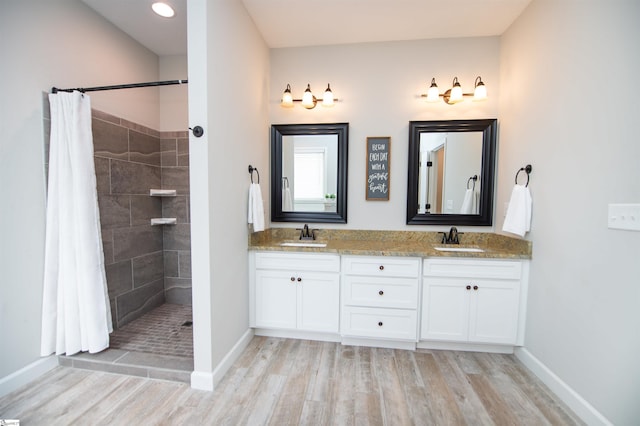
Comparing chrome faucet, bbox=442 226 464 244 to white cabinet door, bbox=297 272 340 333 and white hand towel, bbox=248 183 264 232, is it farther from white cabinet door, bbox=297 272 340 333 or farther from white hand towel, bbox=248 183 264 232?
white hand towel, bbox=248 183 264 232

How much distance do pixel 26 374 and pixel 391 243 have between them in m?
2.84

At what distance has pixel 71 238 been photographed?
69.6 inches

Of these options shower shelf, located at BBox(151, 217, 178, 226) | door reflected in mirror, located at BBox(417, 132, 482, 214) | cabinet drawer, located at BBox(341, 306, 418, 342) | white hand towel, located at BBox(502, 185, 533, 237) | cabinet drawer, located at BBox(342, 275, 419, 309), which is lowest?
cabinet drawer, located at BBox(341, 306, 418, 342)

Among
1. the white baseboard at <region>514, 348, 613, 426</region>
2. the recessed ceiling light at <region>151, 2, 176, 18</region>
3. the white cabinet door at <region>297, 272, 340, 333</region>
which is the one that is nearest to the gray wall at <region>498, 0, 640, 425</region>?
the white baseboard at <region>514, 348, 613, 426</region>

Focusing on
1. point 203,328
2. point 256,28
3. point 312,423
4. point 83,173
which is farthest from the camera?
point 256,28

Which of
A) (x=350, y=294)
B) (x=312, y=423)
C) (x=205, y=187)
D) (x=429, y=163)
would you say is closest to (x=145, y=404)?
(x=312, y=423)

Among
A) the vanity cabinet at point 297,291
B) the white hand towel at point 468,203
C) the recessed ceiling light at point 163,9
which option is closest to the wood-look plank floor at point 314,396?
the vanity cabinet at point 297,291

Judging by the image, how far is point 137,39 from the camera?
2473 millimetres

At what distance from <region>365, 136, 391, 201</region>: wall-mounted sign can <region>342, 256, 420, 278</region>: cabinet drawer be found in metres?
0.70

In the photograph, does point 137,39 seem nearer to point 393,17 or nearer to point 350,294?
point 393,17

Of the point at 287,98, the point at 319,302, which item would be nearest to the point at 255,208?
the point at 319,302

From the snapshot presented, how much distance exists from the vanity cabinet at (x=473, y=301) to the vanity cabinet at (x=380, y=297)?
11 cm

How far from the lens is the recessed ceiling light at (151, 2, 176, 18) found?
6.53 feet

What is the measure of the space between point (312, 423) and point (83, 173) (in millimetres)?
2214
